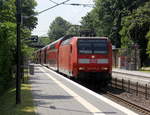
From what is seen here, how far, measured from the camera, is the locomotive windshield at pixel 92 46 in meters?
27.9

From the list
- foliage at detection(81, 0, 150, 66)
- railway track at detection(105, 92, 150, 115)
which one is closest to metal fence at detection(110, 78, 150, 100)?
railway track at detection(105, 92, 150, 115)

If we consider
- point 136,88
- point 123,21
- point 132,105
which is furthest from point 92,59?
point 123,21

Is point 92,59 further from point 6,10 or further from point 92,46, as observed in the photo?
point 6,10

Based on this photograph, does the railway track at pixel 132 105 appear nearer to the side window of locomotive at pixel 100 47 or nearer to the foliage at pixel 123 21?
the side window of locomotive at pixel 100 47

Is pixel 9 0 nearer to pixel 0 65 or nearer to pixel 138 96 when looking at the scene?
pixel 0 65

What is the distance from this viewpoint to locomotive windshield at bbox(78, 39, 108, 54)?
2792 centimetres

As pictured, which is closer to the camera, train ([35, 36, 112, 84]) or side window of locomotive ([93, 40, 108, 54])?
train ([35, 36, 112, 84])

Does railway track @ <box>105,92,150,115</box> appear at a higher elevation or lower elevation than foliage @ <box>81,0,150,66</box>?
lower

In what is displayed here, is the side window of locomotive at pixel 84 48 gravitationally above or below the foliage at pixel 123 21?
below

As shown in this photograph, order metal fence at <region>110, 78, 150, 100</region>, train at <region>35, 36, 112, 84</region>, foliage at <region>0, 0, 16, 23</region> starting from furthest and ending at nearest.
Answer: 1. train at <region>35, 36, 112, 84</region>
2. metal fence at <region>110, 78, 150, 100</region>
3. foliage at <region>0, 0, 16, 23</region>

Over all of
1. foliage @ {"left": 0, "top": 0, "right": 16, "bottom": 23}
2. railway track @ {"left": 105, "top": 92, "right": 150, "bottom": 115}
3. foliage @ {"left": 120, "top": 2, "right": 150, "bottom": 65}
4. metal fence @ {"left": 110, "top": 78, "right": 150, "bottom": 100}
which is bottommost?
railway track @ {"left": 105, "top": 92, "right": 150, "bottom": 115}

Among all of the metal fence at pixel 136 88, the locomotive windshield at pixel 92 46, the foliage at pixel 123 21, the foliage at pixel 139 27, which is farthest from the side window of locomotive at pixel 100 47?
the foliage at pixel 139 27

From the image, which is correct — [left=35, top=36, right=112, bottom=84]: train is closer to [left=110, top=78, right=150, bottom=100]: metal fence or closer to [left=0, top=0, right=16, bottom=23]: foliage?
[left=110, top=78, right=150, bottom=100]: metal fence

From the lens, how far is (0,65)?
21.1 metres
